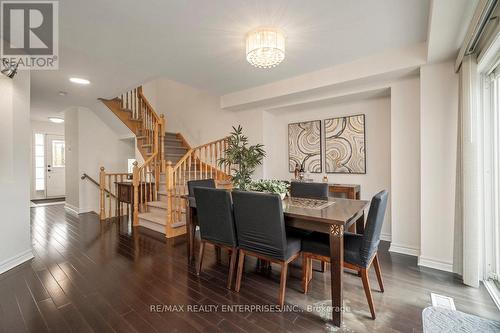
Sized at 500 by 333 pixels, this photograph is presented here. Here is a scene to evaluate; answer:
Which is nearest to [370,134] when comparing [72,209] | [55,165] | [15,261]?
[15,261]

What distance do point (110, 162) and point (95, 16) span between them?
4726 mm

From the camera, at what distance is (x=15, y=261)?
2676 mm

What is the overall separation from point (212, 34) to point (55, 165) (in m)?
8.47

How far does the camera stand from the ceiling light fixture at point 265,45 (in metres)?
2.15

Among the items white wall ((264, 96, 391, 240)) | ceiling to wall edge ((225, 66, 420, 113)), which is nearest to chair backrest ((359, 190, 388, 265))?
ceiling to wall edge ((225, 66, 420, 113))

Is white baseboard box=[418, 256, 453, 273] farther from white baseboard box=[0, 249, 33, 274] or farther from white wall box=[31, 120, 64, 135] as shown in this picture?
white wall box=[31, 120, 64, 135]

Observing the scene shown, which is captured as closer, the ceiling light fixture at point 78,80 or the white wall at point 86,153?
the ceiling light fixture at point 78,80

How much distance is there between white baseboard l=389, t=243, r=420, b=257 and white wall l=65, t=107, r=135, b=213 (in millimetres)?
6279

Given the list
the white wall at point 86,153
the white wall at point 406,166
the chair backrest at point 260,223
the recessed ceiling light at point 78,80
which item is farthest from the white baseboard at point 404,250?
the white wall at point 86,153

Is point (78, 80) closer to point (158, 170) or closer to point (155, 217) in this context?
A: point (158, 170)

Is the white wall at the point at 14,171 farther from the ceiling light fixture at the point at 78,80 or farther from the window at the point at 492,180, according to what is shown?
the window at the point at 492,180

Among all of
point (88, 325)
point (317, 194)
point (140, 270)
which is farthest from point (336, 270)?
point (140, 270)

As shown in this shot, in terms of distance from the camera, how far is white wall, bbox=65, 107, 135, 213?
536cm

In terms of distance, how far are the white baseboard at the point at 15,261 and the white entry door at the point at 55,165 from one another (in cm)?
618
